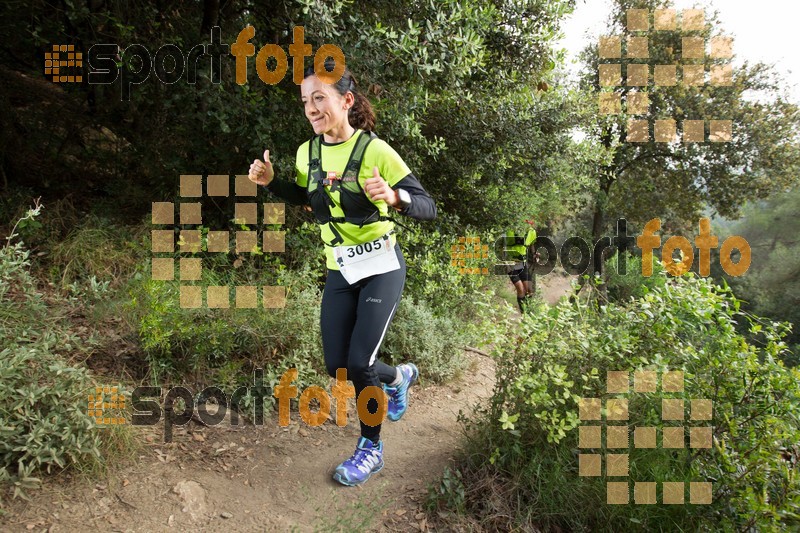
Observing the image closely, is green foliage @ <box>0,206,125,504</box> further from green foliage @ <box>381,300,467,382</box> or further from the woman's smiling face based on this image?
green foliage @ <box>381,300,467,382</box>

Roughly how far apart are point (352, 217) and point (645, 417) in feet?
7.06

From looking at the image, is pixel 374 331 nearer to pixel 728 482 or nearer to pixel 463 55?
pixel 728 482

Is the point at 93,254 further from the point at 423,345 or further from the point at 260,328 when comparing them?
the point at 423,345

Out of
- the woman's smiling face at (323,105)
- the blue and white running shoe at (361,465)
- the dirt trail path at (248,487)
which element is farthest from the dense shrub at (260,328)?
the woman's smiling face at (323,105)

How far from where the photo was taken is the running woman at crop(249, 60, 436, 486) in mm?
2766

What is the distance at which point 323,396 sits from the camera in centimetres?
399

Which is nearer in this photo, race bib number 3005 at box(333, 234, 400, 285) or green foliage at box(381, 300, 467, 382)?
race bib number 3005 at box(333, 234, 400, 285)

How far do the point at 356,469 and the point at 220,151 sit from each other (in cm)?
340

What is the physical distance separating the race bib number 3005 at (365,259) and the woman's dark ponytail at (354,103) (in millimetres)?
730

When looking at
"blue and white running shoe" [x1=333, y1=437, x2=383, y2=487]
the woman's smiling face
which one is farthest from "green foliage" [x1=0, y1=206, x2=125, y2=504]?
the woman's smiling face

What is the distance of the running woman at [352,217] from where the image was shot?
2.77 meters

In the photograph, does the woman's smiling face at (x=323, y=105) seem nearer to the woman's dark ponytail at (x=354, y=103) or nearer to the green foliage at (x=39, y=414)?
the woman's dark ponytail at (x=354, y=103)

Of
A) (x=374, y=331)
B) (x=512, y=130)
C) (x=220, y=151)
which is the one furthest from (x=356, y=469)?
(x=512, y=130)

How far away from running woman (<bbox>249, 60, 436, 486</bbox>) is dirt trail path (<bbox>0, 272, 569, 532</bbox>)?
8.9 inches
